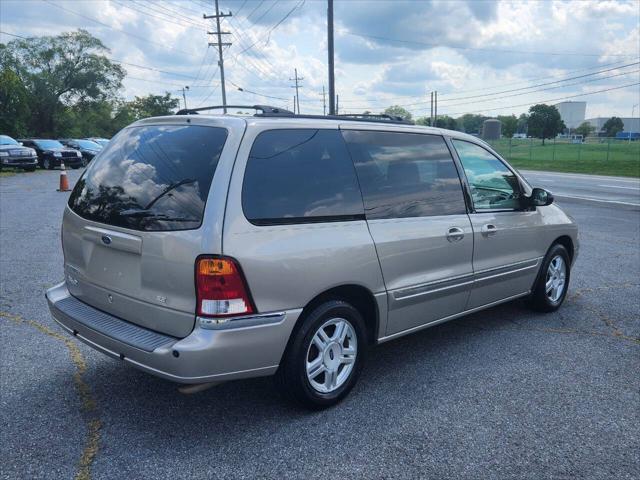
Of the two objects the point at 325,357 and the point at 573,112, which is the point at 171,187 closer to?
the point at 325,357

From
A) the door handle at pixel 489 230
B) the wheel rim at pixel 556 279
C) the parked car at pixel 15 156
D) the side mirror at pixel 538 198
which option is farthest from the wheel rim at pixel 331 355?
the parked car at pixel 15 156

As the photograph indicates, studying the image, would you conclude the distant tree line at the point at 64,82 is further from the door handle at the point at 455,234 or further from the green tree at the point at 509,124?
the green tree at the point at 509,124

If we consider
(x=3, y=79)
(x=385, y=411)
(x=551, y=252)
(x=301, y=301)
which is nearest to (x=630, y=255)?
(x=551, y=252)

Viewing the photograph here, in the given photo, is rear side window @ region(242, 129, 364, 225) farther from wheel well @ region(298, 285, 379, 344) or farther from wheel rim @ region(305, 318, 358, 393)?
wheel rim @ region(305, 318, 358, 393)

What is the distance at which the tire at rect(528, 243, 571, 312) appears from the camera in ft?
17.0

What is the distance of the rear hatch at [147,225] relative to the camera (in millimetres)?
2895

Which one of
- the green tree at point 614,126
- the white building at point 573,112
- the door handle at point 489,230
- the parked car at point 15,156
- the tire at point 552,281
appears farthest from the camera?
the white building at point 573,112

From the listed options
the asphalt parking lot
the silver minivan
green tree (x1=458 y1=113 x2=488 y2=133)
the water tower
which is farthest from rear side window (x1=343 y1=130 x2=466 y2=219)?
green tree (x1=458 y1=113 x2=488 y2=133)

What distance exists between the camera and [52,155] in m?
28.5

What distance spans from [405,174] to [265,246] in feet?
4.69

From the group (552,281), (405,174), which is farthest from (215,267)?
(552,281)

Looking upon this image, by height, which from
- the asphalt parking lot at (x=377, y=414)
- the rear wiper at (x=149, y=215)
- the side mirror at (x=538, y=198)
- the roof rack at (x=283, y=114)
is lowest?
the asphalt parking lot at (x=377, y=414)

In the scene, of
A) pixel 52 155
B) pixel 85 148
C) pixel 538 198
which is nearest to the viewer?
pixel 538 198

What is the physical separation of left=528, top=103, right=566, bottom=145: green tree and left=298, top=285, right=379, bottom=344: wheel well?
101 metres
